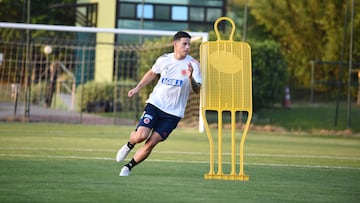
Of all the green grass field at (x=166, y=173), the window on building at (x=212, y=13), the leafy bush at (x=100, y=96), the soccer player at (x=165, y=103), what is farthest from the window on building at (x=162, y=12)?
the soccer player at (x=165, y=103)

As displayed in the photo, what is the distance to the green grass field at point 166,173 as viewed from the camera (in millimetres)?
10078

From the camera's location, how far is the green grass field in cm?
1008

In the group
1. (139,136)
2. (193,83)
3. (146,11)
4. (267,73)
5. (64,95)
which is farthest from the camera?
(64,95)

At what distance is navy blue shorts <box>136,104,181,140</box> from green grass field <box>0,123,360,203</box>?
0.61 m

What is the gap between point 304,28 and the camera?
41.0 metres

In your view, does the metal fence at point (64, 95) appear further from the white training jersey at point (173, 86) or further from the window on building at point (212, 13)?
the white training jersey at point (173, 86)

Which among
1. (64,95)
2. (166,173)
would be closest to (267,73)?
(64,95)

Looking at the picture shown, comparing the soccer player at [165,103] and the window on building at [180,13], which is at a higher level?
the window on building at [180,13]

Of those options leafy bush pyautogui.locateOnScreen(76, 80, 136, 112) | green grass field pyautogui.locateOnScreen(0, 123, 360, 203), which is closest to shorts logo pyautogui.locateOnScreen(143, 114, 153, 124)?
green grass field pyautogui.locateOnScreen(0, 123, 360, 203)

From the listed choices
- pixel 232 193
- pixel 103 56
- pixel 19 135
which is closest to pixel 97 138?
pixel 19 135

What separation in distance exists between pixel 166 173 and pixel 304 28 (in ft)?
94.8

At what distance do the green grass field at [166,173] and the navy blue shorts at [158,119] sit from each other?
614mm

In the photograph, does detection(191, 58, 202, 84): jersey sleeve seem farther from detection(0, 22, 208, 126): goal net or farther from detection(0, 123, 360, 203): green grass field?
detection(0, 22, 208, 126): goal net

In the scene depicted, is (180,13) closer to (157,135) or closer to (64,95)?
(64,95)
